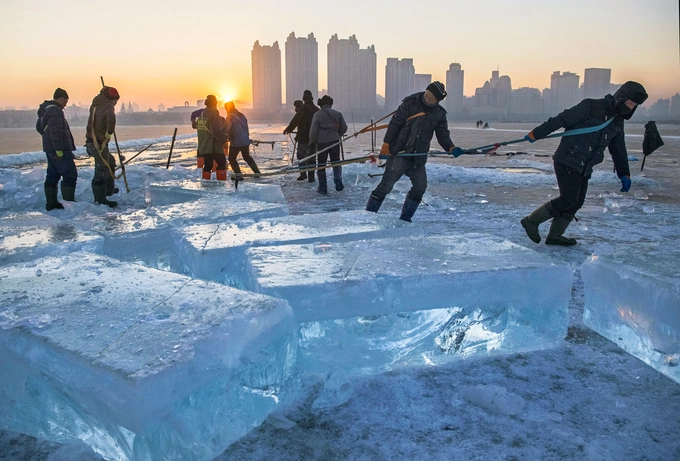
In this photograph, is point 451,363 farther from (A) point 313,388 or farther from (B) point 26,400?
(B) point 26,400

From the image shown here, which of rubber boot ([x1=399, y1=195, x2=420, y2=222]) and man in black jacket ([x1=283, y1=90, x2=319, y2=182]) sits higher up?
man in black jacket ([x1=283, y1=90, x2=319, y2=182])

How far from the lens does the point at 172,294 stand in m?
2.24

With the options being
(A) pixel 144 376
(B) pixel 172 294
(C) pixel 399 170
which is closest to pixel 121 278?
(B) pixel 172 294

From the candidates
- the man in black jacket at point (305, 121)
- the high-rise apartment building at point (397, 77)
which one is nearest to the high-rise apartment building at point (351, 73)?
the high-rise apartment building at point (397, 77)

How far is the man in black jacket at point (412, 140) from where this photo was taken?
475 centimetres

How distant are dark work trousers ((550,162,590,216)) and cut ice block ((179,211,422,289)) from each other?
1817mm

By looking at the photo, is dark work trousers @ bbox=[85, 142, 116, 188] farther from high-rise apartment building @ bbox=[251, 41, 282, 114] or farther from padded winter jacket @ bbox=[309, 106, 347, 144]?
high-rise apartment building @ bbox=[251, 41, 282, 114]

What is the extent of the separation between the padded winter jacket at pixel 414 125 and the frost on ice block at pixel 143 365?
306 centimetres

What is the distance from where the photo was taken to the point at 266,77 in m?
151

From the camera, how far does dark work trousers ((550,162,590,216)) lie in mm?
4449

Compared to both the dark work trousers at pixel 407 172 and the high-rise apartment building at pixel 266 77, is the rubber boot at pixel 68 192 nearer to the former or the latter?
the dark work trousers at pixel 407 172

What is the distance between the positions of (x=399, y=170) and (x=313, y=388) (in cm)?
314

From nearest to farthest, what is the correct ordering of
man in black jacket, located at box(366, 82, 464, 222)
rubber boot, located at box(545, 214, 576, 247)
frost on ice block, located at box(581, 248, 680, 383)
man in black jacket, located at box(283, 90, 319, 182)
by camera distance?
frost on ice block, located at box(581, 248, 680, 383)
rubber boot, located at box(545, 214, 576, 247)
man in black jacket, located at box(366, 82, 464, 222)
man in black jacket, located at box(283, 90, 319, 182)

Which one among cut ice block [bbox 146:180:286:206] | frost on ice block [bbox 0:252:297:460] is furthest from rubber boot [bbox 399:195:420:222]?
frost on ice block [bbox 0:252:297:460]
